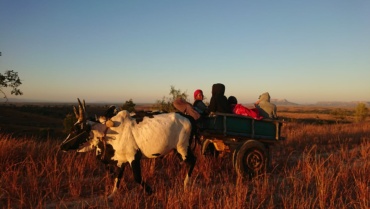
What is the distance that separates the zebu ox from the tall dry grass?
45 cm

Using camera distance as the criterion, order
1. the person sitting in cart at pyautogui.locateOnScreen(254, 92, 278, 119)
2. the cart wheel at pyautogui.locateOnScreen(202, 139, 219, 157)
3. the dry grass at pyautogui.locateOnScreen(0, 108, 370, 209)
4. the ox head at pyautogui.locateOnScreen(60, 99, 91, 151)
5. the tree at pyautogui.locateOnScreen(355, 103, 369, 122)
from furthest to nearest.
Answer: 1. the tree at pyautogui.locateOnScreen(355, 103, 369, 122)
2. the cart wheel at pyautogui.locateOnScreen(202, 139, 219, 157)
3. the person sitting in cart at pyautogui.locateOnScreen(254, 92, 278, 119)
4. the ox head at pyautogui.locateOnScreen(60, 99, 91, 151)
5. the dry grass at pyautogui.locateOnScreen(0, 108, 370, 209)

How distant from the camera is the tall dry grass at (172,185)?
4.43 meters

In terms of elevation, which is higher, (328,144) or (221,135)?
(221,135)

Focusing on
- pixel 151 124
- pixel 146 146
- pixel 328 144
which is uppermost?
pixel 151 124

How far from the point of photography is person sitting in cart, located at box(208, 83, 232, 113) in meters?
6.50

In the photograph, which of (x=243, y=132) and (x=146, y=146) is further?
(x=243, y=132)

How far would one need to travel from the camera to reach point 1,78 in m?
17.8

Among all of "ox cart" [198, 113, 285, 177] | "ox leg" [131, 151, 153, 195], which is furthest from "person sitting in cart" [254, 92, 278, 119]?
"ox leg" [131, 151, 153, 195]

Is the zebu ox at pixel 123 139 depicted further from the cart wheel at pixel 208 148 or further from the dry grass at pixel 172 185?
the cart wheel at pixel 208 148

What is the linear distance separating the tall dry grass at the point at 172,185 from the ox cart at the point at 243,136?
0.32 meters

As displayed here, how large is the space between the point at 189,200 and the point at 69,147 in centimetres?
210

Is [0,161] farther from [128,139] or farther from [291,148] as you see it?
[291,148]

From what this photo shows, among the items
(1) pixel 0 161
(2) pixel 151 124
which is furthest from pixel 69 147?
(1) pixel 0 161

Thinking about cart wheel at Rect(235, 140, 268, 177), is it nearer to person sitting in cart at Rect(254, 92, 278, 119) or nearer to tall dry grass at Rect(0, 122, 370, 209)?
tall dry grass at Rect(0, 122, 370, 209)
